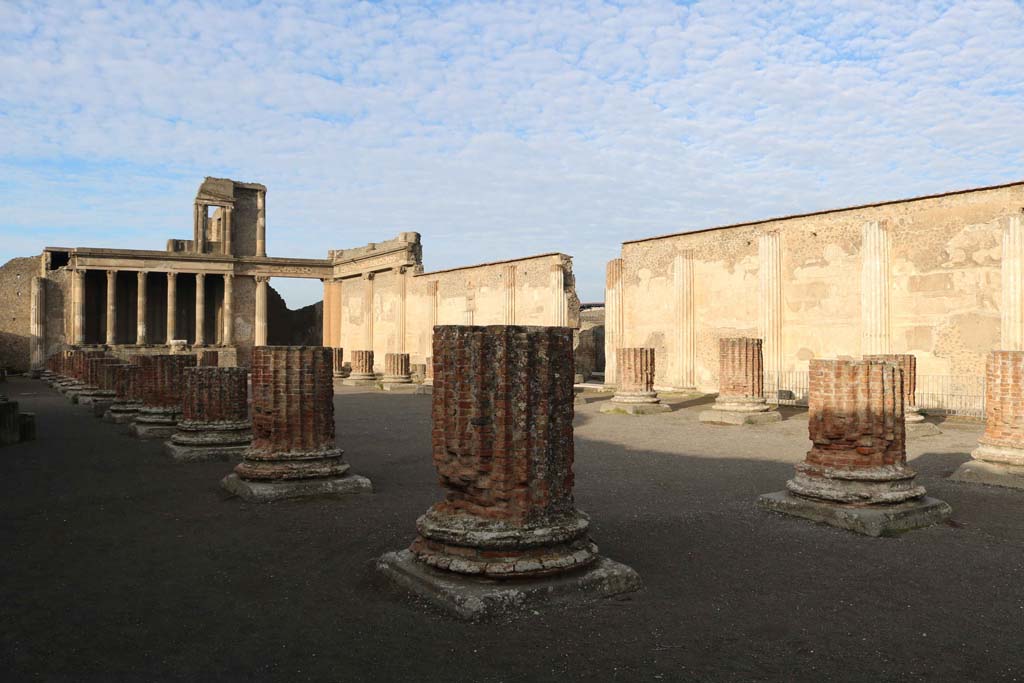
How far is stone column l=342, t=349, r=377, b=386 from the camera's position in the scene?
85.0ft

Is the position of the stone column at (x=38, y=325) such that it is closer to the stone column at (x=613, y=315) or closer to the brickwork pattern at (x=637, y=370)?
the stone column at (x=613, y=315)

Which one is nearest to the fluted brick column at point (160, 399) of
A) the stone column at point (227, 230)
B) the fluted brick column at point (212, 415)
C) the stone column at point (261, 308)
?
the fluted brick column at point (212, 415)

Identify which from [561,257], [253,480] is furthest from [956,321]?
[253,480]

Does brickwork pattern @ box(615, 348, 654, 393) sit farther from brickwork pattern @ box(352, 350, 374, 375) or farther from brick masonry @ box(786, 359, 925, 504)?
brickwork pattern @ box(352, 350, 374, 375)

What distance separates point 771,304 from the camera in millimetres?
17984

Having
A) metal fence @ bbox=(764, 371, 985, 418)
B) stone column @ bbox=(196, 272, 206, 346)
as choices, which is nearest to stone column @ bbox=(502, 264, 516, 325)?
metal fence @ bbox=(764, 371, 985, 418)

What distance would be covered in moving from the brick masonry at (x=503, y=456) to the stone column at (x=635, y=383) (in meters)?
11.6

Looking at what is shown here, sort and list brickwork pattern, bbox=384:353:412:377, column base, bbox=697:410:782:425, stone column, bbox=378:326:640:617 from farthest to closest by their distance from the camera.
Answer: brickwork pattern, bbox=384:353:412:377 → column base, bbox=697:410:782:425 → stone column, bbox=378:326:640:617

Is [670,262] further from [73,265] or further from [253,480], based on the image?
[73,265]

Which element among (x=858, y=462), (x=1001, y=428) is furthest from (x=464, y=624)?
(x=1001, y=428)

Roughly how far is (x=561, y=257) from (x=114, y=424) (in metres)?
13.9

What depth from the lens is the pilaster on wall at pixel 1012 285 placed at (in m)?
14.0

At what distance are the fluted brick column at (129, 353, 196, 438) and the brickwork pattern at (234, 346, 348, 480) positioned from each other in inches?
194

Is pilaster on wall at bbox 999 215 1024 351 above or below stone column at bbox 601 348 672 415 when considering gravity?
above
